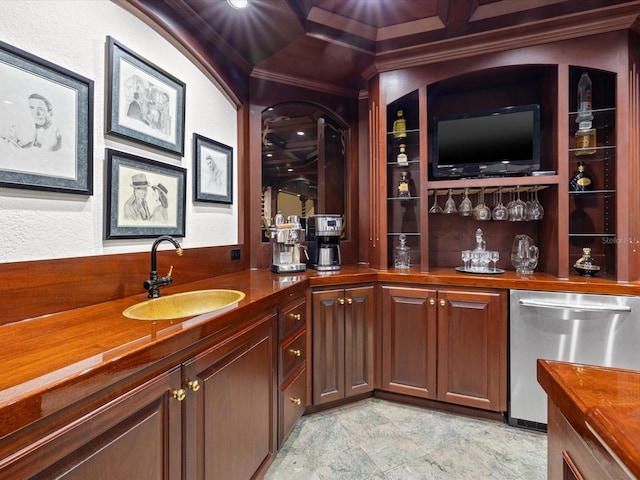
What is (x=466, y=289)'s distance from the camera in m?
2.03

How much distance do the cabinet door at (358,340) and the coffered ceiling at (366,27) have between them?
1.72 meters

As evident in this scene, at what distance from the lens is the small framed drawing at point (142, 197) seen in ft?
4.55

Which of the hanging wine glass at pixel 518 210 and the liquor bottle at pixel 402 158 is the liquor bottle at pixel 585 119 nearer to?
the hanging wine glass at pixel 518 210

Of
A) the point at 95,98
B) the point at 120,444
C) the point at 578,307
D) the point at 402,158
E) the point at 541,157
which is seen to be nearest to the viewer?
the point at 120,444

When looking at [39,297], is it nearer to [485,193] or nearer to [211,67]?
[211,67]

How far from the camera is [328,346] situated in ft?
6.83

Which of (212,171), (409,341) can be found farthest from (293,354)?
(212,171)

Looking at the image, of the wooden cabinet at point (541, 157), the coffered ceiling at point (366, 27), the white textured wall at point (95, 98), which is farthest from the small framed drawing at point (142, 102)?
the wooden cabinet at point (541, 157)

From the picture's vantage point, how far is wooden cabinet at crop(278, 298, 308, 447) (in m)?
1.64

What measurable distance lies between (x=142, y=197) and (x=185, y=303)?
57 cm

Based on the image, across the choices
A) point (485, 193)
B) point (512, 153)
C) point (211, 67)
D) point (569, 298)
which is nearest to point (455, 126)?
point (512, 153)

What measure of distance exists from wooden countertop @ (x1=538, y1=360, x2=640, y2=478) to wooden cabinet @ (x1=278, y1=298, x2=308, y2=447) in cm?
116

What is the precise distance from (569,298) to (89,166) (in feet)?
8.50

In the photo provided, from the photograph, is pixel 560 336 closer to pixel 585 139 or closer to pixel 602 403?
pixel 585 139
